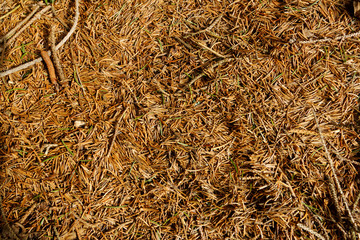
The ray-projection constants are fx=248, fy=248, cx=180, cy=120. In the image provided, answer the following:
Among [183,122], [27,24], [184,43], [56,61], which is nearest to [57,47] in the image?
[56,61]

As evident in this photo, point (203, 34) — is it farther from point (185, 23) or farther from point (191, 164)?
point (191, 164)

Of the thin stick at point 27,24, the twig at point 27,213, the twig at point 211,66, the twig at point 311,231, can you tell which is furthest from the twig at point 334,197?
the thin stick at point 27,24

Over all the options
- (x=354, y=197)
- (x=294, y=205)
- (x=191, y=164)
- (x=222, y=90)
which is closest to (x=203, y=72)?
(x=222, y=90)

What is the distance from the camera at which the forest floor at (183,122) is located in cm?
146

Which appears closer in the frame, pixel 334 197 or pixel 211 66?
pixel 334 197

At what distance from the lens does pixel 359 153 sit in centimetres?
152

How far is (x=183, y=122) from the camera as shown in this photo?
1.55 m

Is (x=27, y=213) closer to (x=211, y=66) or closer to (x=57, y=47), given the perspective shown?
(x=57, y=47)

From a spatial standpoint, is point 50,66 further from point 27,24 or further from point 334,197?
point 334,197

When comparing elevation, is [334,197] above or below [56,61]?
below


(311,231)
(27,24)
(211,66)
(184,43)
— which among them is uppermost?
(27,24)

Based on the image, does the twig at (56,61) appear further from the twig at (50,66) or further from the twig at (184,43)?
the twig at (184,43)

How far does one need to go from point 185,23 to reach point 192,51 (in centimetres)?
20

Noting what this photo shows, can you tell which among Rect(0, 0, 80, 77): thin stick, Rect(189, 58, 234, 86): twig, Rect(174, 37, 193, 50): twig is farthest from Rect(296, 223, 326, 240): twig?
Rect(0, 0, 80, 77): thin stick
